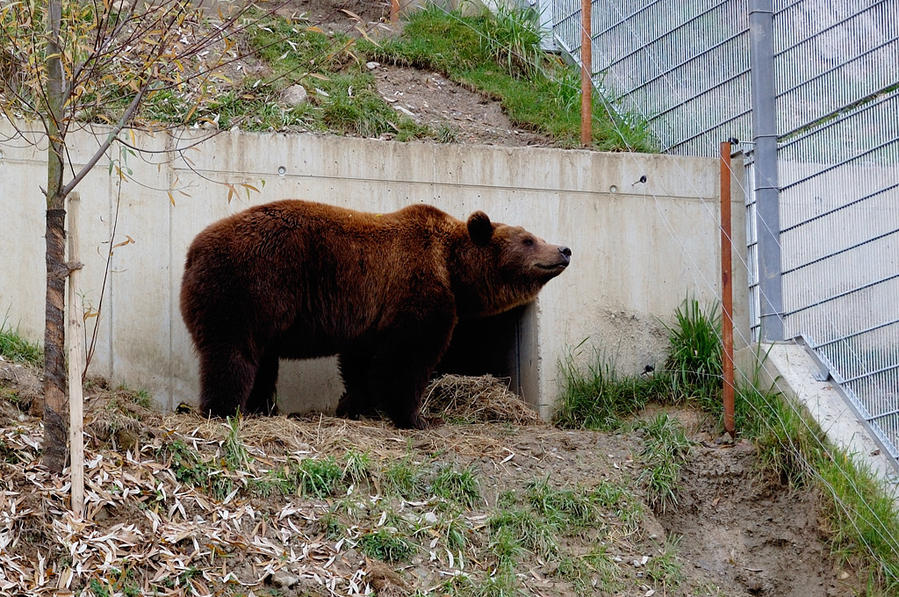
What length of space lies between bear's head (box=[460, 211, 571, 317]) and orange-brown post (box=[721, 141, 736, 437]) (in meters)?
1.33

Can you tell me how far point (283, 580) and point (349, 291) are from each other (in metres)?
3.02

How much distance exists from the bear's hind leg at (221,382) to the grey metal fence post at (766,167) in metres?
4.22

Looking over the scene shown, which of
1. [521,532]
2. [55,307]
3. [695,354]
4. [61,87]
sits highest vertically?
[61,87]

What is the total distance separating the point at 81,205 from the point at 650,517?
4.81m

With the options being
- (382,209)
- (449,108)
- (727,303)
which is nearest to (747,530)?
(727,303)

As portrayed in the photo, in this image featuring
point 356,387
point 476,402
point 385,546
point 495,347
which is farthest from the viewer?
point 495,347

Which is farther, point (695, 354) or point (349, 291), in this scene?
point (695, 354)

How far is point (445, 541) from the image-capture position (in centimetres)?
621

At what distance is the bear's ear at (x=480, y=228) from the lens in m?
8.55

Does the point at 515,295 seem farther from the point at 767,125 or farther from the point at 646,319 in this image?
the point at 767,125

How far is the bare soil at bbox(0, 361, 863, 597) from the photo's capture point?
5.37 meters

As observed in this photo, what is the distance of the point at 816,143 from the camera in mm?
8703

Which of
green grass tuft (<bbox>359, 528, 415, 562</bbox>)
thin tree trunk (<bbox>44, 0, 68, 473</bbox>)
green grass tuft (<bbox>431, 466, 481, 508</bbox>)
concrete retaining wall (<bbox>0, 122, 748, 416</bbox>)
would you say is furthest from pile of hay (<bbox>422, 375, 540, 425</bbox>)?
thin tree trunk (<bbox>44, 0, 68, 473</bbox>)

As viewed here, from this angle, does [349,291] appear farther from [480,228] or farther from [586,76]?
[586,76]
